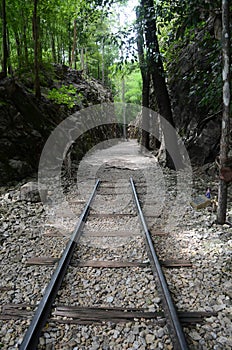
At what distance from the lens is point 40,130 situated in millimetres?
8227

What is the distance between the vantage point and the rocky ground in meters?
2.11

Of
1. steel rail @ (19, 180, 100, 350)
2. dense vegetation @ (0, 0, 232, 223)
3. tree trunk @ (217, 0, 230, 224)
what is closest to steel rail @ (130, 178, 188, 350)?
steel rail @ (19, 180, 100, 350)

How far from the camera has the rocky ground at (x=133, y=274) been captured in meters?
2.11

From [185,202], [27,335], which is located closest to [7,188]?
[185,202]

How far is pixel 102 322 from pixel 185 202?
3.57m

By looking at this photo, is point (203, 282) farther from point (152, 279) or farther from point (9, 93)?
point (9, 93)

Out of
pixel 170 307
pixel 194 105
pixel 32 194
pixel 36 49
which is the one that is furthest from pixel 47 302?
pixel 36 49

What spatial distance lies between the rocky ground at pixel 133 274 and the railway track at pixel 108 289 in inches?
0.7

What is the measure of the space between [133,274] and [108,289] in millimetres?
368

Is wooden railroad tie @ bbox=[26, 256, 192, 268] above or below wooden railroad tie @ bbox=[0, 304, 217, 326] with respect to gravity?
above

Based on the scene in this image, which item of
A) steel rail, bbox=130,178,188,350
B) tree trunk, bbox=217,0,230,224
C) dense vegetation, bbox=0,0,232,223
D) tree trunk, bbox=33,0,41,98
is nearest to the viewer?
steel rail, bbox=130,178,188,350

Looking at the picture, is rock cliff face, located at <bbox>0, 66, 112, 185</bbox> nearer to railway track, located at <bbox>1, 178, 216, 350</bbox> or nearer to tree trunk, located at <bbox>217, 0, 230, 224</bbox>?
railway track, located at <bbox>1, 178, 216, 350</bbox>

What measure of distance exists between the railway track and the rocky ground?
2 centimetres

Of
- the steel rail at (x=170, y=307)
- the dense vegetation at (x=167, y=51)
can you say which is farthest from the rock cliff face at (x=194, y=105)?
the steel rail at (x=170, y=307)
